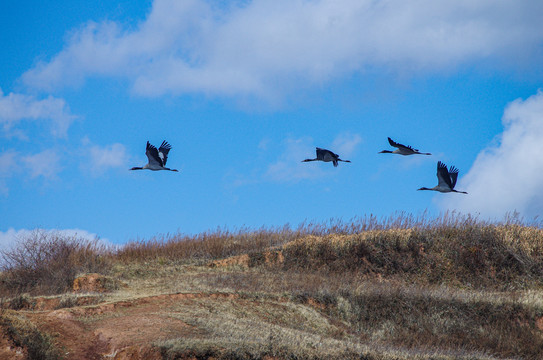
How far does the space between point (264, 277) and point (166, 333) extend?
7.45 meters

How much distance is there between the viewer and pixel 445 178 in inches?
693

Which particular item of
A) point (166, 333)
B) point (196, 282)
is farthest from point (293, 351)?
point (196, 282)

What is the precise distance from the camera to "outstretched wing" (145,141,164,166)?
16.7m

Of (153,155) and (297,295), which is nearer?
(297,295)

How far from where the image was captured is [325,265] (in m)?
19.6

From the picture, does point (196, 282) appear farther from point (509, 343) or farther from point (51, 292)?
point (509, 343)

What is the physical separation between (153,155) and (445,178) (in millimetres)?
9255

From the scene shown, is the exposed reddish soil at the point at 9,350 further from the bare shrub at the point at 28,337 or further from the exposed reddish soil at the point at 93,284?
the exposed reddish soil at the point at 93,284

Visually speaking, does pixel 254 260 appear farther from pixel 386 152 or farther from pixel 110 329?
pixel 110 329

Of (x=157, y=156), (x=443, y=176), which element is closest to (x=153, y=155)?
(x=157, y=156)

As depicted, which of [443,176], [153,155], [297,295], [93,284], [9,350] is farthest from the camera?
[443,176]

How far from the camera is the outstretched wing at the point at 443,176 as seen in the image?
1747cm

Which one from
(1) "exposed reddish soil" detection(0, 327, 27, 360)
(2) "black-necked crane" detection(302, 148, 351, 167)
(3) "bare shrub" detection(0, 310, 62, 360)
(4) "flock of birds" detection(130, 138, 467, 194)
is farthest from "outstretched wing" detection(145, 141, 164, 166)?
(1) "exposed reddish soil" detection(0, 327, 27, 360)

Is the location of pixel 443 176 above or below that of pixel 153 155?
below
